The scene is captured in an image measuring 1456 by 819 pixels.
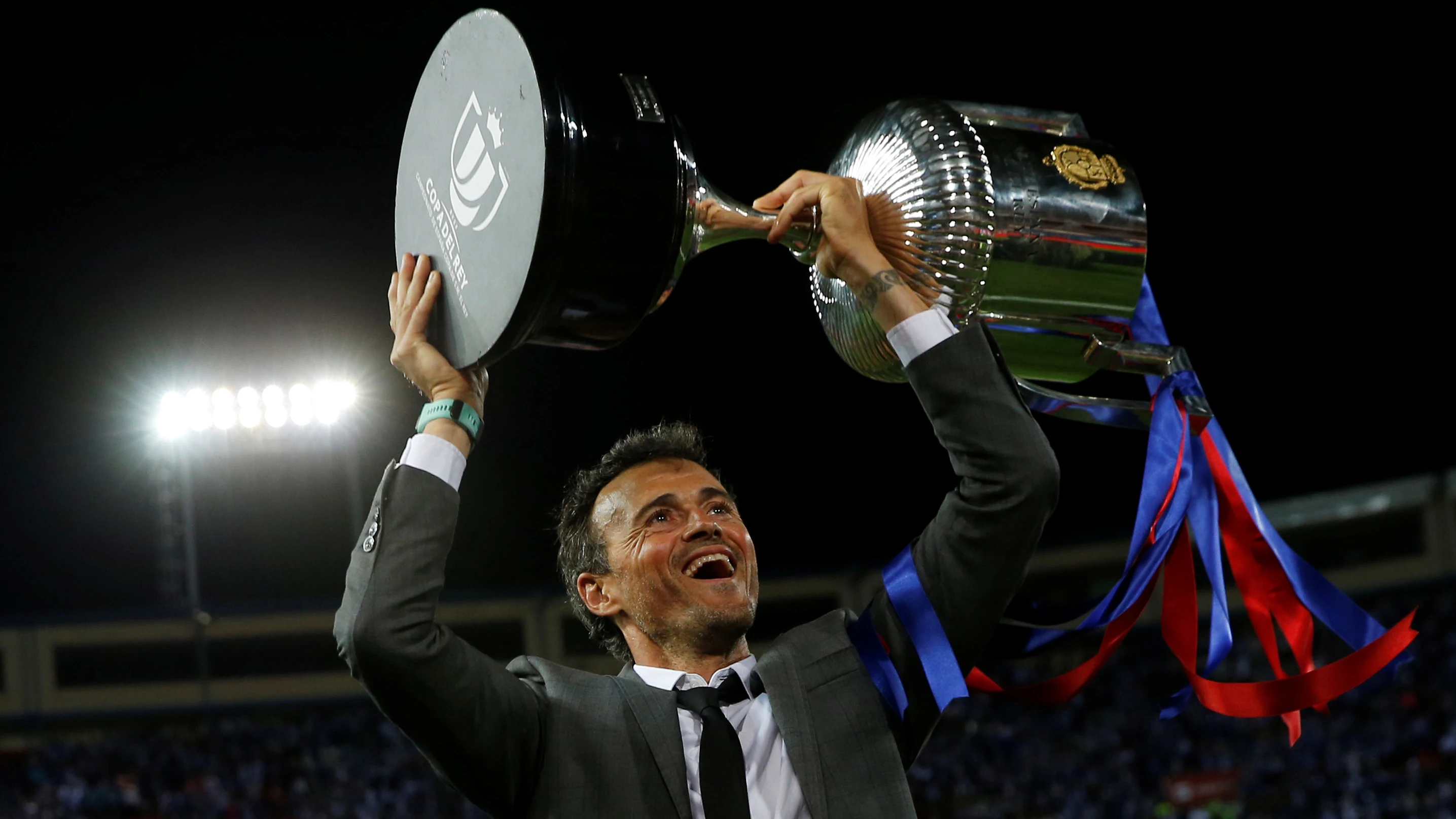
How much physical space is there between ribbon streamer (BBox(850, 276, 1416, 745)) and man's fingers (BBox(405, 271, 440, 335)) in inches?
33.4

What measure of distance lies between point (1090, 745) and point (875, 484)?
17.5 ft

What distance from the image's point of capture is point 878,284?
208cm

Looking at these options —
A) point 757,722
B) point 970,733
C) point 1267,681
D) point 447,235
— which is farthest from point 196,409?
point 1267,681

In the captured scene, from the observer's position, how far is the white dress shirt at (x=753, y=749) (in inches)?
81.7

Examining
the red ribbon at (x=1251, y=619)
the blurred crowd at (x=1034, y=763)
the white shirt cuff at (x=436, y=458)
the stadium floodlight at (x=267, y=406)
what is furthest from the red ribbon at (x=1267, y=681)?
the stadium floodlight at (x=267, y=406)

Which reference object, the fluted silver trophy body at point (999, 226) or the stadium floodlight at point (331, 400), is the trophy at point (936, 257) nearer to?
the fluted silver trophy body at point (999, 226)

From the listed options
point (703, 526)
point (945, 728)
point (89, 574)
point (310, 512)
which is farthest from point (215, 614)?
point (703, 526)

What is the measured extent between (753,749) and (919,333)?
2.34ft

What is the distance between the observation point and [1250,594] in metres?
2.47

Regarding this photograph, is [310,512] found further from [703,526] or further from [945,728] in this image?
[703,526]

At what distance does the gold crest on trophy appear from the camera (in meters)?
2.16

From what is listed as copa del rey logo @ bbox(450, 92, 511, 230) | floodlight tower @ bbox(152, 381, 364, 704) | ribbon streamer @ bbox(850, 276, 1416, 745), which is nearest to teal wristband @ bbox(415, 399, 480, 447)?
copa del rey logo @ bbox(450, 92, 511, 230)

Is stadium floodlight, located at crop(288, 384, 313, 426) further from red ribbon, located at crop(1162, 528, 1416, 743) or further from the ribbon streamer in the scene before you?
red ribbon, located at crop(1162, 528, 1416, 743)

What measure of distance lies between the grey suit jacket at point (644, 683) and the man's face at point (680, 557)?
5.7 inches
